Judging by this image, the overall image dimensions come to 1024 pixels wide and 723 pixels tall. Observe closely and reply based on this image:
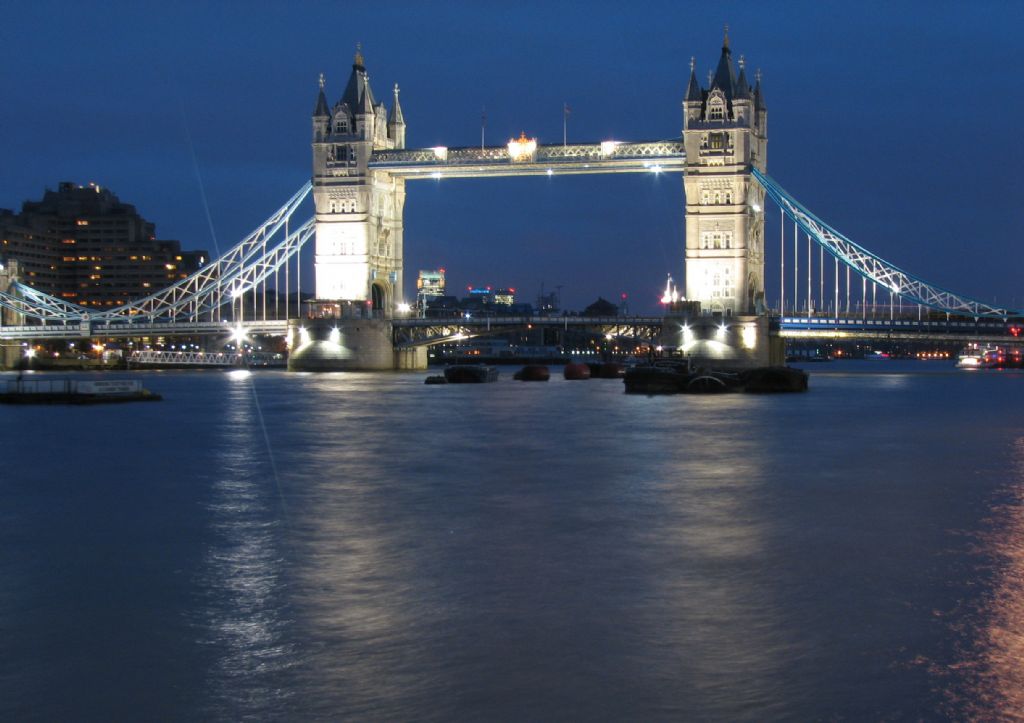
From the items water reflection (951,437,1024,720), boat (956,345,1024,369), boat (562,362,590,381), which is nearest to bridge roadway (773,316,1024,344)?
boat (562,362,590,381)

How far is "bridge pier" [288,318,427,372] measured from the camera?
236 ft

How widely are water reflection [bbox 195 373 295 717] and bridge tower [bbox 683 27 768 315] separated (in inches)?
1878

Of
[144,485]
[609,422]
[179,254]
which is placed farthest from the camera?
[179,254]

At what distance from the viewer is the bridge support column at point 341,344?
236 feet

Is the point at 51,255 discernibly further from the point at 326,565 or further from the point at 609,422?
the point at 326,565

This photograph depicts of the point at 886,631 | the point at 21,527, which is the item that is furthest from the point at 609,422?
the point at 886,631

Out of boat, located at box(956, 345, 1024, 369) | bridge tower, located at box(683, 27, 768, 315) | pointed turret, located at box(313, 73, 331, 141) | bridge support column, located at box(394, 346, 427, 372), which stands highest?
pointed turret, located at box(313, 73, 331, 141)

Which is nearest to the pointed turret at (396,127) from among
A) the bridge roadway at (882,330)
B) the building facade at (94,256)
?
the bridge roadway at (882,330)

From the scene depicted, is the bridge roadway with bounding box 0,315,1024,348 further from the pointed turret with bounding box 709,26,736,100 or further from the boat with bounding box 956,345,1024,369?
the boat with bounding box 956,345,1024,369

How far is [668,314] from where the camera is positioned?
66.6m

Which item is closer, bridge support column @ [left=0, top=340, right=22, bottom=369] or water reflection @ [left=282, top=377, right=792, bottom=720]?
water reflection @ [left=282, top=377, right=792, bottom=720]

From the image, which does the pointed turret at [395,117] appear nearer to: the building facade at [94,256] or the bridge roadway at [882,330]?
the bridge roadway at [882,330]

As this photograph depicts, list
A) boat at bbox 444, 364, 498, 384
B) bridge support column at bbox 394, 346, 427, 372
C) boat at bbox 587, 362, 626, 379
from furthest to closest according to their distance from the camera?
boat at bbox 587, 362, 626, 379, bridge support column at bbox 394, 346, 427, 372, boat at bbox 444, 364, 498, 384

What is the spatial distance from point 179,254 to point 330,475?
515 feet
